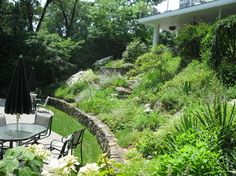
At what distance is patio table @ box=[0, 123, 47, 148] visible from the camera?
690 cm

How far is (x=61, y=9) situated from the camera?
32.5 metres

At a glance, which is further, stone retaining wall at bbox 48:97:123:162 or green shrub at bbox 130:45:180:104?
green shrub at bbox 130:45:180:104

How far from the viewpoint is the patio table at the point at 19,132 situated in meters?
6.90

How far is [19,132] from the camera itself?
7434 millimetres

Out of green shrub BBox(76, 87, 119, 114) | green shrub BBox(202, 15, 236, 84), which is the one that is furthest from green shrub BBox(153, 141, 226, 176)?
green shrub BBox(76, 87, 119, 114)

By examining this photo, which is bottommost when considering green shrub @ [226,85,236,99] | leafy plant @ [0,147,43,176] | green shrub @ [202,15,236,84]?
green shrub @ [226,85,236,99]

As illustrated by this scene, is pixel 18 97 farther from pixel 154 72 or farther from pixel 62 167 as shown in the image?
pixel 154 72

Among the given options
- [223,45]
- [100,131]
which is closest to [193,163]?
[100,131]

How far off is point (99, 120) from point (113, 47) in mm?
17020

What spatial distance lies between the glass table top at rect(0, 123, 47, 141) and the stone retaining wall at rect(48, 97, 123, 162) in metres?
1.59

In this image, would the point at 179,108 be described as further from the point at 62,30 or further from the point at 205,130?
the point at 62,30

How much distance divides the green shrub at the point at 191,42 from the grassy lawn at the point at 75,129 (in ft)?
17.3

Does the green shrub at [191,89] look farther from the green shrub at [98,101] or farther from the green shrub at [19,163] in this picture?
the green shrub at [19,163]

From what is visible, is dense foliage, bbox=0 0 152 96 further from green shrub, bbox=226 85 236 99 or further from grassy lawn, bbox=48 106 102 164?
green shrub, bbox=226 85 236 99
